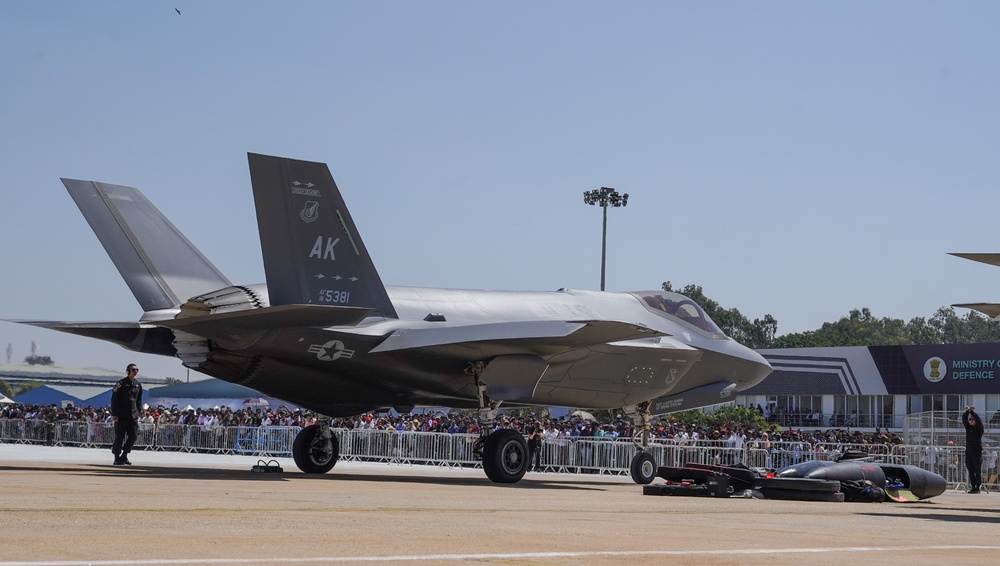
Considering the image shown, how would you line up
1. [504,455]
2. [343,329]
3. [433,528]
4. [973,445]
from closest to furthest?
[433,528] → [343,329] → [504,455] → [973,445]

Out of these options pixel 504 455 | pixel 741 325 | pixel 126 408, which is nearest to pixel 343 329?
pixel 504 455

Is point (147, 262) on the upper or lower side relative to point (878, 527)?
upper

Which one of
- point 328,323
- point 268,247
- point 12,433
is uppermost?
point 268,247

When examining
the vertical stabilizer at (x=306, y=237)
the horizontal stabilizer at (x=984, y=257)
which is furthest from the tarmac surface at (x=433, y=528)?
the vertical stabilizer at (x=306, y=237)

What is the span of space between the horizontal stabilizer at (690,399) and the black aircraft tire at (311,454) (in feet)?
20.3

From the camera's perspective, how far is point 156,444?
3656 centimetres

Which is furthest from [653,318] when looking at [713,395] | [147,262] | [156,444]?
[156,444]

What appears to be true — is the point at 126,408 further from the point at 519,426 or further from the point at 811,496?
the point at 519,426

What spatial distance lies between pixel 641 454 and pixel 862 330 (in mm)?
132339

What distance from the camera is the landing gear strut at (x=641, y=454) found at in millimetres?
20875

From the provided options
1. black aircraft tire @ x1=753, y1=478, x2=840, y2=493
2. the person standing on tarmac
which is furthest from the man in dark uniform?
the person standing on tarmac

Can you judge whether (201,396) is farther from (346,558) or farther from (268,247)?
(346,558)

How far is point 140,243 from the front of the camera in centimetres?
1833

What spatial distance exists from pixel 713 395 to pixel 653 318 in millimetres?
2092
